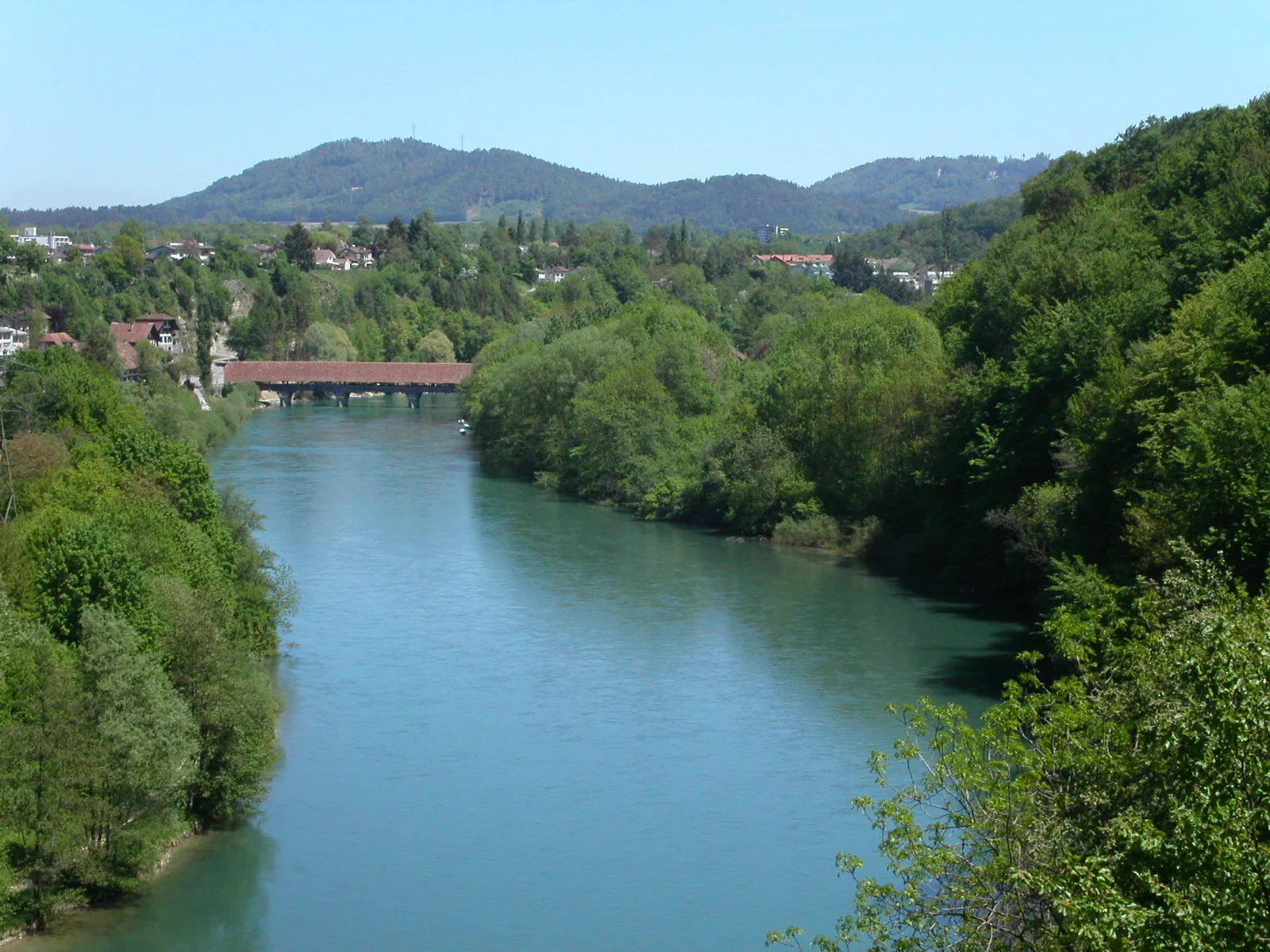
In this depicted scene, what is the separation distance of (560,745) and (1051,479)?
34.3 feet

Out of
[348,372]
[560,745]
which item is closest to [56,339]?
[348,372]

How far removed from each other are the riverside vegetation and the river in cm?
129

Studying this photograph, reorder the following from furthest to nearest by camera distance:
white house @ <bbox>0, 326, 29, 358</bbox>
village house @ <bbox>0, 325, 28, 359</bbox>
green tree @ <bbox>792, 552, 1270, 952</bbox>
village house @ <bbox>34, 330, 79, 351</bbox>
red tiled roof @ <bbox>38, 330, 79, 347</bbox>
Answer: village house @ <bbox>0, 325, 28, 359</bbox> < white house @ <bbox>0, 326, 29, 358</bbox> < red tiled roof @ <bbox>38, 330, 79, 347</bbox> < village house @ <bbox>34, 330, 79, 351</bbox> < green tree @ <bbox>792, 552, 1270, 952</bbox>

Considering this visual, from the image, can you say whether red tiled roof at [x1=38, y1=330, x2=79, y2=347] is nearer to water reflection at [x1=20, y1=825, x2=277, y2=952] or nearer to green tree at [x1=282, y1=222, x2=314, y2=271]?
green tree at [x1=282, y1=222, x2=314, y2=271]

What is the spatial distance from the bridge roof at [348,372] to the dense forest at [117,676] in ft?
155

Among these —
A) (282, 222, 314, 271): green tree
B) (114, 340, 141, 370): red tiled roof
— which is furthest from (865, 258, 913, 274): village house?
(114, 340, 141, 370): red tiled roof

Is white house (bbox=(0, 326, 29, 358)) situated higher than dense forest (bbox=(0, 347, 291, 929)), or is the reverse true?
white house (bbox=(0, 326, 29, 358))

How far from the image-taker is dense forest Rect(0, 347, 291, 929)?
12539 mm

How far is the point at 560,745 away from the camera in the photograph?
17609 millimetres

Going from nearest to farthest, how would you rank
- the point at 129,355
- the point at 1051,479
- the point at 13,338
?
the point at 1051,479
the point at 129,355
the point at 13,338

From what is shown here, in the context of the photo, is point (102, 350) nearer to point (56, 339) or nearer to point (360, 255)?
point (56, 339)

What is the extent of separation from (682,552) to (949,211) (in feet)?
313

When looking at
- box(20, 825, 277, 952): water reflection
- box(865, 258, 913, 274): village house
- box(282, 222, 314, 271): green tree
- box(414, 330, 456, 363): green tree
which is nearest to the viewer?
box(20, 825, 277, 952): water reflection

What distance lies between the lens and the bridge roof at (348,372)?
2707 inches
